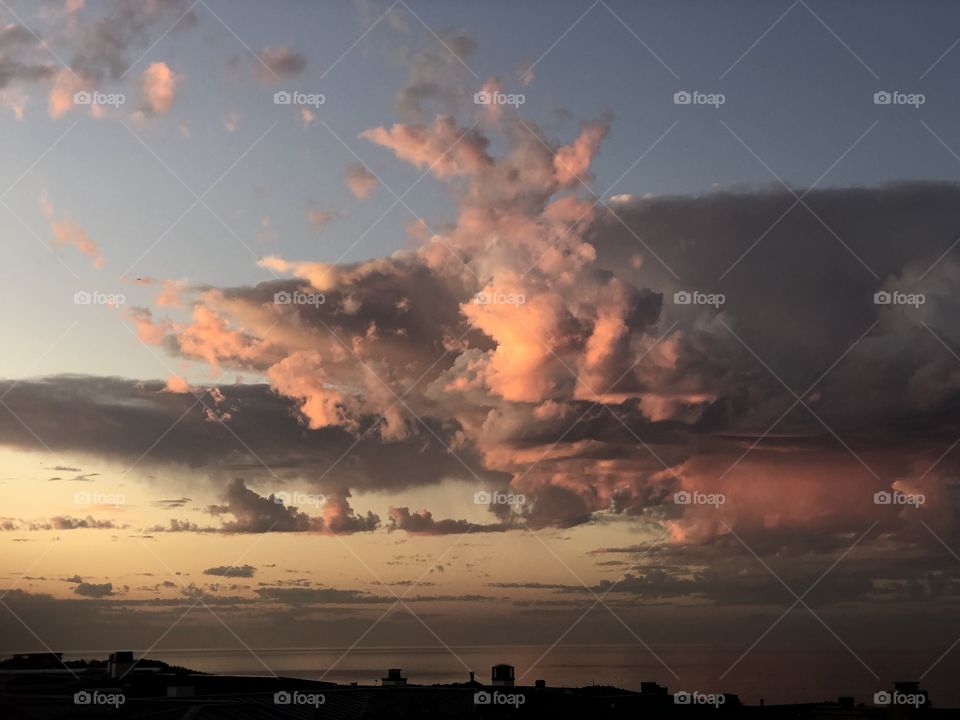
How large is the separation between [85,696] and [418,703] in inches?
460

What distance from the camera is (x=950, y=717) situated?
46.6 m

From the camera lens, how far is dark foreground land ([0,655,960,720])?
3734cm

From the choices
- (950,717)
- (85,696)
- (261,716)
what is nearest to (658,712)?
(950,717)

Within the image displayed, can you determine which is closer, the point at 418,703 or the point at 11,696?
the point at 11,696

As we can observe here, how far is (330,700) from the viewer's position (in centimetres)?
4375

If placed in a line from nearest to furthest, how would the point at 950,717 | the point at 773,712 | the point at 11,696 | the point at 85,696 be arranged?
the point at 11,696, the point at 85,696, the point at 950,717, the point at 773,712

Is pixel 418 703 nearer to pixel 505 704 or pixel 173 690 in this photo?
pixel 505 704

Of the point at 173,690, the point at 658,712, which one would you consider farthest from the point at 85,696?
the point at 658,712

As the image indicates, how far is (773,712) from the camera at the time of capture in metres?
50.0

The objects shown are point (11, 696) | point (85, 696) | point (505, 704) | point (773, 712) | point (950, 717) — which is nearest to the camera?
point (11, 696)

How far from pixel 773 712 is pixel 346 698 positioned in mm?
17346

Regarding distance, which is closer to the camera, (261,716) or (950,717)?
(261,716)

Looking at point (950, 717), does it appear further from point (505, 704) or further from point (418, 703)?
point (418, 703)

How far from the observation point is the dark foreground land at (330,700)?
37.3 metres
